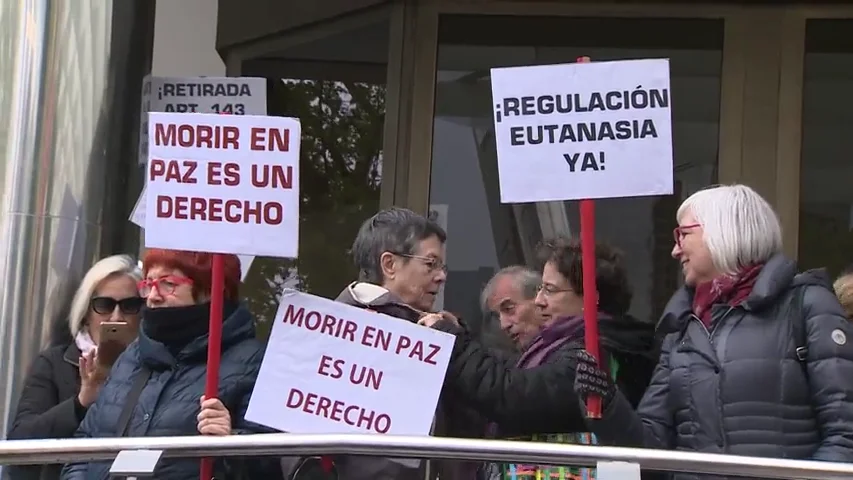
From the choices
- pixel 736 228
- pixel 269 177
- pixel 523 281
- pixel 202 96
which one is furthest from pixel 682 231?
pixel 202 96

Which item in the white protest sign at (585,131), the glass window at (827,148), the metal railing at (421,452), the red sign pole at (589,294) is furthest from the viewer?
the glass window at (827,148)

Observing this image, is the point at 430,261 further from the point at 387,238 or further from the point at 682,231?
the point at 682,231

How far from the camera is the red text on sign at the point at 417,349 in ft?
11.1

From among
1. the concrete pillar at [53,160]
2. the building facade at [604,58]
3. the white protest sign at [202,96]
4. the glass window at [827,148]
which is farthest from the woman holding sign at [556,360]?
the glass window at [827,148]

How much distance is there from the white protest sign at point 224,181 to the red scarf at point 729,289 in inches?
45.6

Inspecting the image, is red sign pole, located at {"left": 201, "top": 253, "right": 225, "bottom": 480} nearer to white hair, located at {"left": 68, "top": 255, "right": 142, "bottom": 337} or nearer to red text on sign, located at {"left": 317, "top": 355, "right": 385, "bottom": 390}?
red text on sign, located at {"left": 317, "top": 355, "right": 385, "bottom": 390}

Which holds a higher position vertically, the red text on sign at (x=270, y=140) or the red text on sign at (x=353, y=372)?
the red text on sign at (x=270, y=140)

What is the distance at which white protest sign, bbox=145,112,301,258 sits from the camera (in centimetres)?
352

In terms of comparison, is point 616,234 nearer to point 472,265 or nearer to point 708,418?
point 472,265

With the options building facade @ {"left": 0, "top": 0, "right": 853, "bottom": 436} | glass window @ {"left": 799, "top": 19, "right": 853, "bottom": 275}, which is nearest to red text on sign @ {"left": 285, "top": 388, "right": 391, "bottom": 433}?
building facade @ {"left": 0, "top": 0, "right": 853, "bottom": 436}

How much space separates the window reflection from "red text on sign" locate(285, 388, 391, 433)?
315cm

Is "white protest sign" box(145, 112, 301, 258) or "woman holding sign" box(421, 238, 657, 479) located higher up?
"white protest sign" box(145, 112, 301, 258)

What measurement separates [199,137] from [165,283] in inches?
17.4

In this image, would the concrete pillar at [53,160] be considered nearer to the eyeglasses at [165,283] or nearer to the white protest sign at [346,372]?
the eyeglasses at [165,283]
